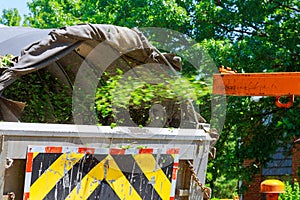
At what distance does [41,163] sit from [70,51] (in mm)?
935

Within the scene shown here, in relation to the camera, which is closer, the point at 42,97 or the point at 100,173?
the point at 100,173

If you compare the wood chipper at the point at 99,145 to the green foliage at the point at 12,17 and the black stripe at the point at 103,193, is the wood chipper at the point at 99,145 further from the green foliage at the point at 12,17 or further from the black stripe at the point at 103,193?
the green foliage at the point at 12,17

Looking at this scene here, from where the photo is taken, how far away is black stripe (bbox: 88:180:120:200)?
378 centimetres

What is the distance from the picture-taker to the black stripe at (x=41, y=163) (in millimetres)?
3510

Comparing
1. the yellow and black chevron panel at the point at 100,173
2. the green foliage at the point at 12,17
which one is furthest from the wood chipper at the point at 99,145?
the green foliage at the point at 12,17

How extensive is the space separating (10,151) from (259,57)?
7.91 meters

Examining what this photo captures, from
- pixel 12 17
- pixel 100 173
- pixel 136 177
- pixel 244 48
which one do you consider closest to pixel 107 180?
pixel 100 173

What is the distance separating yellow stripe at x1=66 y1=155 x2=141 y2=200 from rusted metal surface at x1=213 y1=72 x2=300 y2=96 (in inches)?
47.5

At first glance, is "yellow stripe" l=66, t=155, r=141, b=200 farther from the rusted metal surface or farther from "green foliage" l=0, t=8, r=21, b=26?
"green foliage" l=0, t=8, r=21, b=26

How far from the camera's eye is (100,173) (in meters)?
3.79

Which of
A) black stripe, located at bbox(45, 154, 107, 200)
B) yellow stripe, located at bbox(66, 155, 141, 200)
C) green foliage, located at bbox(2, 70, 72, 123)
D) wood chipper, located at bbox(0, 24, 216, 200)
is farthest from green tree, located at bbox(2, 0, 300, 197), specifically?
black stripe, located at bbox(45, 154, 107, 200)

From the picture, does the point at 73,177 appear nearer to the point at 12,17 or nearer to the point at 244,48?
the point at 244,48

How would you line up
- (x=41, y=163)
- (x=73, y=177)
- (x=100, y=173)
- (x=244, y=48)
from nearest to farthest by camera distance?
(x=41, y=163), (x=73, y=177), (x=100, y=173), (x=244, y=48)

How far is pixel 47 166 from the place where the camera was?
3.56 m
